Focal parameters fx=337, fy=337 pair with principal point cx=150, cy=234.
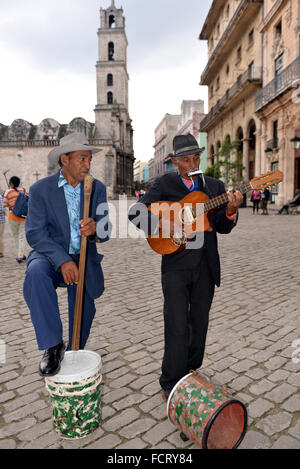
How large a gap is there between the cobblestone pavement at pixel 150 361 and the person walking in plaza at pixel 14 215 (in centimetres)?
141

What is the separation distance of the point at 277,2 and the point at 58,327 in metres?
25.9

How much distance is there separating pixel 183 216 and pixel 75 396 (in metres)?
1.43

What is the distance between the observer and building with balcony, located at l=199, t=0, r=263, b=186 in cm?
2553

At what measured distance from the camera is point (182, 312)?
7.96 ft

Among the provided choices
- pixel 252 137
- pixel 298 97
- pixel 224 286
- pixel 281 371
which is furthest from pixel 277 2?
pixel 281 371

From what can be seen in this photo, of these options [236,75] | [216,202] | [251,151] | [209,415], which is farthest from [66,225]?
[236,75]

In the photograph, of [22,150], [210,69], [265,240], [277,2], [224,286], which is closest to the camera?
[224,286]

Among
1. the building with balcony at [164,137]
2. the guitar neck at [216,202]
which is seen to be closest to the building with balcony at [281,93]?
the guitar neck at [216,202]

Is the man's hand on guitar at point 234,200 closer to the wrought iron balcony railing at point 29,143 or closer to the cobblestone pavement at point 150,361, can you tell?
the cobblestone pavement at point 150,361

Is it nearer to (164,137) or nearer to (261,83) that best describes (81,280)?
(261,83)

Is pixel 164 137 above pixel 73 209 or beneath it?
above

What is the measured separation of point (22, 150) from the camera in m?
51.7
